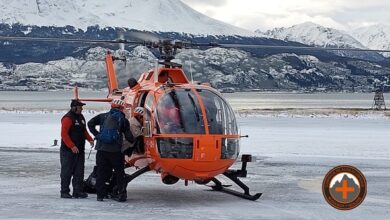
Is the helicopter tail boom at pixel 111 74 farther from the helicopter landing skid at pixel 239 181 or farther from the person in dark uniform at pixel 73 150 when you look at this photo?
the helicopter landing skid at pixel 239 181

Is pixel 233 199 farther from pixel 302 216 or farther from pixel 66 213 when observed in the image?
pixel 66 213

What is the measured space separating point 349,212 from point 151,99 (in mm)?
4039

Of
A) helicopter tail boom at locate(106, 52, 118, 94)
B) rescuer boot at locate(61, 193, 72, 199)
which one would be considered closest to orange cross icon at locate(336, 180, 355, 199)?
rescuer boot at locate(61, 193, 72, 199)

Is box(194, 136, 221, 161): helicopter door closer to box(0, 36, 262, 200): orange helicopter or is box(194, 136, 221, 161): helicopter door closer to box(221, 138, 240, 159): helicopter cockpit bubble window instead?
→ box(0, 36, 262, 200): orange helicopter

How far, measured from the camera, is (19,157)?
19.7m

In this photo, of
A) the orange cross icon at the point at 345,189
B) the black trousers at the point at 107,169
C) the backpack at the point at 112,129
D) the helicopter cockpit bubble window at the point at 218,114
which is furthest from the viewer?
the black trousers at the point at 107,169

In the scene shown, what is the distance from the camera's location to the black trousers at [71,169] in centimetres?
1231

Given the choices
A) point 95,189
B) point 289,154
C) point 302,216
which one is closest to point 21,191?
point 95,189

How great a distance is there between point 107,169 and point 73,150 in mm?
741

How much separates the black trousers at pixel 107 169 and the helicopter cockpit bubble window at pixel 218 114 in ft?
6.07

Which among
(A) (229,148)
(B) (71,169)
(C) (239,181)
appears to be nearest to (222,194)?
(C) (239,181)

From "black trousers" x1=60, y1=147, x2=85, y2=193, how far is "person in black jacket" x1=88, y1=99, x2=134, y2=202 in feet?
1.83

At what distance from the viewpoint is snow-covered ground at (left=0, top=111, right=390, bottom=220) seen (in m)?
10.8

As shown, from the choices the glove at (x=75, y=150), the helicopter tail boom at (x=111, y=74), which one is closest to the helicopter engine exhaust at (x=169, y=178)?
the glove at (x=75, y=150)
